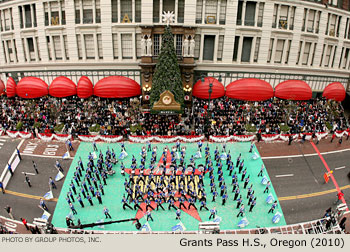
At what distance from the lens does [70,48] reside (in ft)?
109

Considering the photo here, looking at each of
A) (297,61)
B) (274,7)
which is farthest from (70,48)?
(297,61)

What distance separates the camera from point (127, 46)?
32.8 meters

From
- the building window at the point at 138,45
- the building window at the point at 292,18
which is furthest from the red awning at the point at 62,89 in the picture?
the building window at the point at 292,18

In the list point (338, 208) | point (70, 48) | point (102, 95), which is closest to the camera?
point (338, 208)

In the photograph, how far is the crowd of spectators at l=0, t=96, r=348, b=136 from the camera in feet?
94.9

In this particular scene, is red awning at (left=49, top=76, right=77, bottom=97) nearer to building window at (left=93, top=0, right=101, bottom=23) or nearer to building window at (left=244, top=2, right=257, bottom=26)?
building window at (left=93, top=0, right=101, bottom=23)

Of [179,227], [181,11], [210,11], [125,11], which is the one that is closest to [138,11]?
[125,11]

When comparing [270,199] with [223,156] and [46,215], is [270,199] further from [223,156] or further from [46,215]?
[46,215]

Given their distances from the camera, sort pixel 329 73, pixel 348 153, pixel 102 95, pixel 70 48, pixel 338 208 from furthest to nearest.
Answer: pixel 329 73 → pixel 70 48 → pixel 102 95 → pixel 348 153 → pixel 338 208

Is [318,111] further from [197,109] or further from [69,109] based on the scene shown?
[69,109]

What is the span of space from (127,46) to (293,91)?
2299 cm

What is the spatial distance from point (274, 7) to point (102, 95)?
2566 cm

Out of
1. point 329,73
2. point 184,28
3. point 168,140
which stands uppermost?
point 184,28

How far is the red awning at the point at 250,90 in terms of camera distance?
1181 inches
